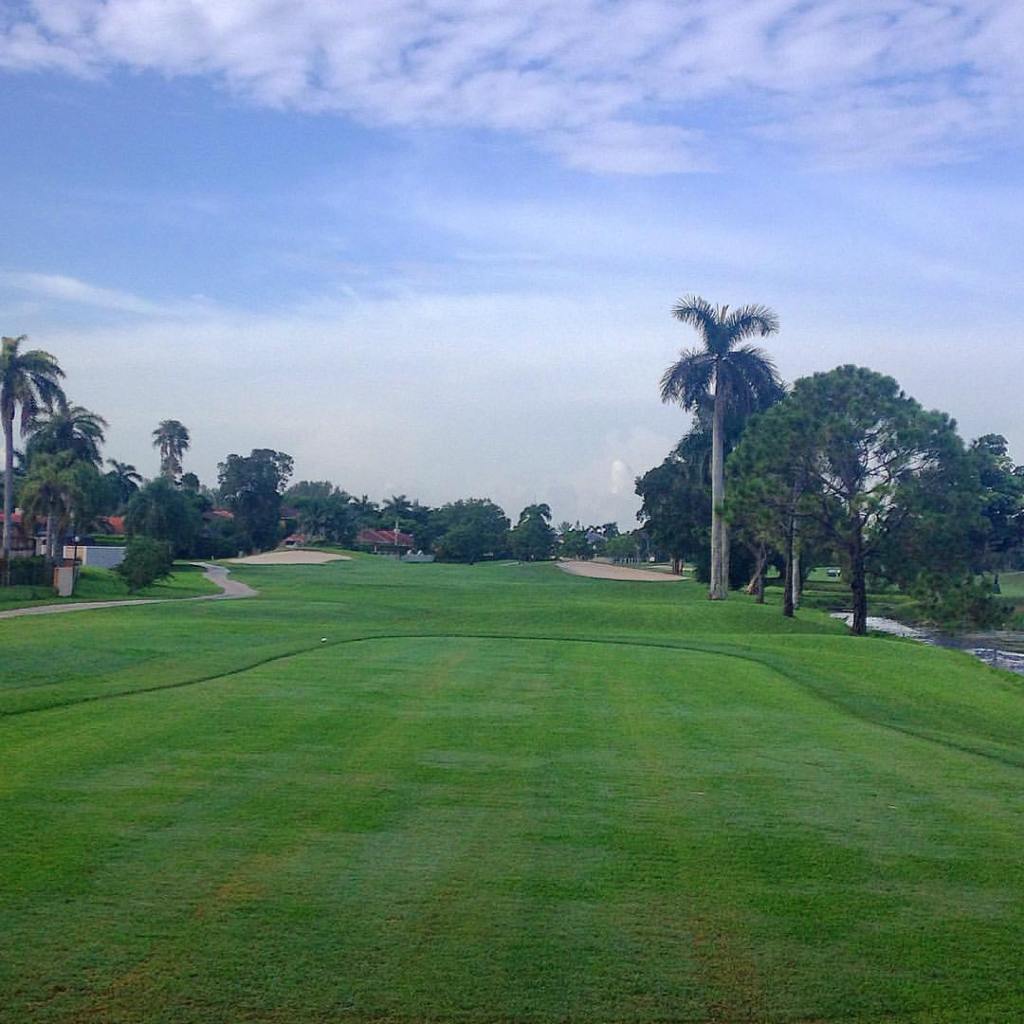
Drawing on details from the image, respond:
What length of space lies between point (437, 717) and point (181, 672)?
6678 mm

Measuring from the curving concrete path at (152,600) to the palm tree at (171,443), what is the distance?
232 feet

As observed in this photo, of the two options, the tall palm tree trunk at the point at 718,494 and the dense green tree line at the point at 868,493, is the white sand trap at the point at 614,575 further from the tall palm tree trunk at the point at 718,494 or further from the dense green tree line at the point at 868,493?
the dense green tree line at the point at 868,493

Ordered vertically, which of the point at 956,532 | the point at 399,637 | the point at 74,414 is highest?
the point at 74,414

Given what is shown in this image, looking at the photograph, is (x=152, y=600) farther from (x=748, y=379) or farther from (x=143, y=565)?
(x=748, y=379)

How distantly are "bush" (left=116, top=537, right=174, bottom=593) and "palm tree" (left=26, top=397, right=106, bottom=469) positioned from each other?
3135 centimetres

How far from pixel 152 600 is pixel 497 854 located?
41880 millimetres

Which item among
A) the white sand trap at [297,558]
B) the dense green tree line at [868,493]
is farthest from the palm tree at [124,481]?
the dense green tree line at [868,493]

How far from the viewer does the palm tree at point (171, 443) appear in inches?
5610

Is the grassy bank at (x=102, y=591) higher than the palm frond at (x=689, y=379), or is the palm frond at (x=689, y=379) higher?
the palm frond at (x=689, y=379)

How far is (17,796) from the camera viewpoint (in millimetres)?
9109

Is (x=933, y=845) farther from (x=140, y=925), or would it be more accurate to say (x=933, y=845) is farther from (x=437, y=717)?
(x=437, y=717)

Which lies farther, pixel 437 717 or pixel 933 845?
pixel 437 717

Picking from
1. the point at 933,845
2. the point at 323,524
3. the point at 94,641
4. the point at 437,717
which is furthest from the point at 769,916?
the point at 323,524

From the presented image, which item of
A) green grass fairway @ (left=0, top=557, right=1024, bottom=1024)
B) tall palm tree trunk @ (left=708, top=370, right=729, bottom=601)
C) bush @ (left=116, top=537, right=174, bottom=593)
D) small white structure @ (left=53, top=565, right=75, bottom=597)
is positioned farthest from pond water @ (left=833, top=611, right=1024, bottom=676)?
small white structure @ (left=53, top=565, right=75, bottom=597)
